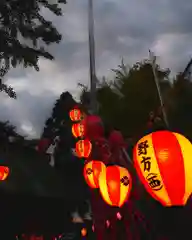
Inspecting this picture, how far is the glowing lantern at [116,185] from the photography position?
6702mm

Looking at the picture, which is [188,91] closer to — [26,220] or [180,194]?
[180,194]

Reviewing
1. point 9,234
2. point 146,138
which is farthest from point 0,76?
point 9,234

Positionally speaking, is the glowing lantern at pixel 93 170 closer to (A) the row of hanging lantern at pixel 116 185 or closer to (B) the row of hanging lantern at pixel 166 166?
(A) the row of hanging lantern at pixel 116 185

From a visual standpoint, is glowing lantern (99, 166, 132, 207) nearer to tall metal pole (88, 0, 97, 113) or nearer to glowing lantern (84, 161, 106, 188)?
glowing lantern (84, 161, 106, 188)

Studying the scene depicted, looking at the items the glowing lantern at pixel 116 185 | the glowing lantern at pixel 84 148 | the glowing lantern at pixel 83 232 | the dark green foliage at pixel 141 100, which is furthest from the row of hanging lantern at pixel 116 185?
the glowing lantern at pixel 83 232

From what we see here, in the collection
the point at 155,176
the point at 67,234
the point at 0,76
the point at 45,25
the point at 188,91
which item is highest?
the point at 45,25

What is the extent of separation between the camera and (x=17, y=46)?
7.96 m

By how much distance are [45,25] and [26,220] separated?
700 cm

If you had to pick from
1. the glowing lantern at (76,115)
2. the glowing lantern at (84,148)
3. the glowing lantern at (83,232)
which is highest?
the glowing lantern at (76,115)

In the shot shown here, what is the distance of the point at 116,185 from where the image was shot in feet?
21.9

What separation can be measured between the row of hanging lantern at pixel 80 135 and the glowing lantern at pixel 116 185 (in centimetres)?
224

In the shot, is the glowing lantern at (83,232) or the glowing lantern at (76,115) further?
the glowing lantern at (83,232)

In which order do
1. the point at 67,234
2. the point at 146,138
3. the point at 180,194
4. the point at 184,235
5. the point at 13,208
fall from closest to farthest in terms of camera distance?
the point at 180,194
the point at 146,138
the point at 184,235
the point at 13,208
the point at 67,234

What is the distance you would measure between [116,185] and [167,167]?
195cm
